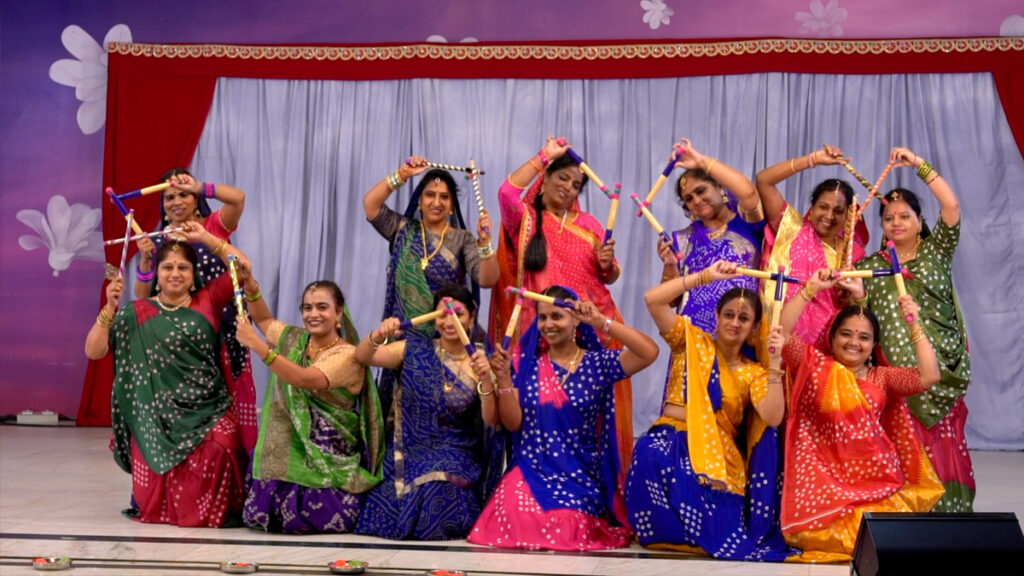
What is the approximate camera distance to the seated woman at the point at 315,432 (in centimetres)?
435

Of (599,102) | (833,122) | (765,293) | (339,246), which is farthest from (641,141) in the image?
(765,293)

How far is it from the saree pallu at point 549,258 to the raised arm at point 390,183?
31cm

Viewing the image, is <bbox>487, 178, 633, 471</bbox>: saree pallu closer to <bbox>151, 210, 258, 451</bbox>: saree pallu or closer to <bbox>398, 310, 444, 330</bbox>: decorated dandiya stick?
<bbox>398, 310, 444, 330</bbox>: decorated dandiya stick

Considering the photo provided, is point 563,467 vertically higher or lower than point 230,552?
higher

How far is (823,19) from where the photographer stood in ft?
23.2

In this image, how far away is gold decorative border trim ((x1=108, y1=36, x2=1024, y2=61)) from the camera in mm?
6910

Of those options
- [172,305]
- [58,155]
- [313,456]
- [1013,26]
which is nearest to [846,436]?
[313,456]

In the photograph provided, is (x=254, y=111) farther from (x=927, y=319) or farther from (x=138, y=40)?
(x=927, y=319)

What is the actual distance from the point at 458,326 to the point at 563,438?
1.66ft

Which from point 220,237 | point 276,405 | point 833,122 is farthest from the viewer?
point 833,122

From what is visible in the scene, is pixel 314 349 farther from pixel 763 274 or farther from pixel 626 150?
pixel 626 150

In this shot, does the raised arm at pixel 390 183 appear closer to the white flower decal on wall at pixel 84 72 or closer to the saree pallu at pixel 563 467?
the saree pallu at pixel 563 467

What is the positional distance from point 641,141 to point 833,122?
102cm

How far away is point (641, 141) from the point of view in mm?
7266
